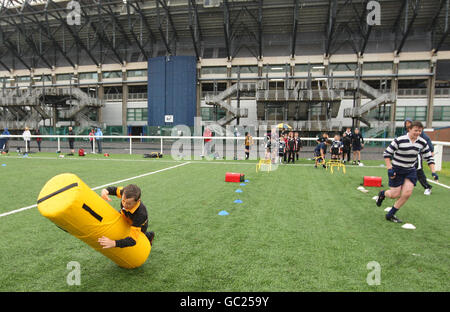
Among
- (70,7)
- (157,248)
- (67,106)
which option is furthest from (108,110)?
(157,248)

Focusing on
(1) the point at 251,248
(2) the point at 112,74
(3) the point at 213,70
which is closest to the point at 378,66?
(3) the point at 213,70

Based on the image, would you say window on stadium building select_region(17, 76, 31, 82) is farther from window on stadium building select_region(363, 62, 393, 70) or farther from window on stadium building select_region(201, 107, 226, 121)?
window on stadium building select_region(363, 62, 393, 70)

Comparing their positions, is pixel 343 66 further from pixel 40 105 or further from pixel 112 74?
pixel 40 105

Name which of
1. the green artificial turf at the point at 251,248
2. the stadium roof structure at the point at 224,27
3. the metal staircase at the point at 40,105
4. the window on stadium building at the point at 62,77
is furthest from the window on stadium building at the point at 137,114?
the green artificial turf at the point at 251,248

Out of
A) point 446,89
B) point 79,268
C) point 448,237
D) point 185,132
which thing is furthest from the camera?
point 446,89

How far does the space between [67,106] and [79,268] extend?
2010 inches

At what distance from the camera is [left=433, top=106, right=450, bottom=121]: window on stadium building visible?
3544 centimetres

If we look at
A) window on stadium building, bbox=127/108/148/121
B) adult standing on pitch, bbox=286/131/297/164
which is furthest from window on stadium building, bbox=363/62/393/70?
window on stadium building, bbox=127/108/148/121

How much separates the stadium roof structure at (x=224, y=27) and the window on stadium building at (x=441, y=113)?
7542 mm

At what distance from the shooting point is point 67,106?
4631 centimetres

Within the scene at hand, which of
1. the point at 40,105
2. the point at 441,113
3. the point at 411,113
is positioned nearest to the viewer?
the point at 441,113

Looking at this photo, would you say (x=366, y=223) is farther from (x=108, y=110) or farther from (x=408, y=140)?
(x=108, y=110)

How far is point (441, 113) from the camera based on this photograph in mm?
35562

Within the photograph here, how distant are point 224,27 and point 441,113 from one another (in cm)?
3011
